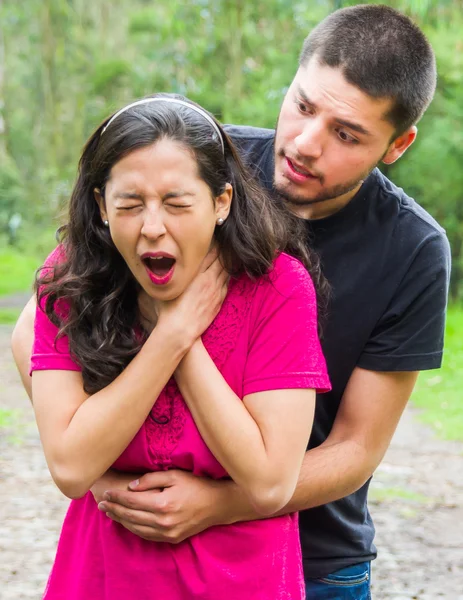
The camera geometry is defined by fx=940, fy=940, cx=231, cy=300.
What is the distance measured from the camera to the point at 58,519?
6016 millimetres

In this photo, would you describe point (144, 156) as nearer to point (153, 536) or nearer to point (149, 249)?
point (149, 249)

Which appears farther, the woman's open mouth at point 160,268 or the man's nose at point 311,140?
the man's nose at point 311,140

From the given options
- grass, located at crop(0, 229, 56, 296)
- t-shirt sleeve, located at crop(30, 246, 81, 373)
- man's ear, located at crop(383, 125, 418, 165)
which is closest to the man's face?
man's ear, located at crop(383, 125, 418, 165)

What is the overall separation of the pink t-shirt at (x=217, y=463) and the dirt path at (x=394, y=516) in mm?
3103

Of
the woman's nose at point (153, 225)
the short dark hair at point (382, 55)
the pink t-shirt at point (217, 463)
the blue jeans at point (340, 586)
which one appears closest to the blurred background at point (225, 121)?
the woman's nose at point (153, 225)

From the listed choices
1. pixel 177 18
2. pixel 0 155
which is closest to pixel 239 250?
pixel 177 18

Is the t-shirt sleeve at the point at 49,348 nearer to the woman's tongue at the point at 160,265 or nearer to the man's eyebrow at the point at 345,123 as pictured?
the woman's tongue at the point at 160,265

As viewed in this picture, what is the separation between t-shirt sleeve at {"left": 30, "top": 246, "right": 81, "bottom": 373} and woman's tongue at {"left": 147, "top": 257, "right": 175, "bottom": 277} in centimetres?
25

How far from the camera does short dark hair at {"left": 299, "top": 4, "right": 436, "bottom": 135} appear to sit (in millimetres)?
2660

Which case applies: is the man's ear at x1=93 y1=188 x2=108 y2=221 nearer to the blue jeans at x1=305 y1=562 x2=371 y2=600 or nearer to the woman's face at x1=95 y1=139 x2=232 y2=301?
the woman's face at x1=95 y1=139 x2=232 y2=301

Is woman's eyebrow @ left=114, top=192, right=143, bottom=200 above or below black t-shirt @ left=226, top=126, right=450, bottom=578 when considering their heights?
above

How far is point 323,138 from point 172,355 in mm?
883

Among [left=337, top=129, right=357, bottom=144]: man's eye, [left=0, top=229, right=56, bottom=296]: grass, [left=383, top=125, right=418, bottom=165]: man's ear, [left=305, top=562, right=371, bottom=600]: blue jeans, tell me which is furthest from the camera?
[left=0, top=229, right=56, bottom=296]: grass

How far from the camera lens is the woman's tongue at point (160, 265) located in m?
2.06
